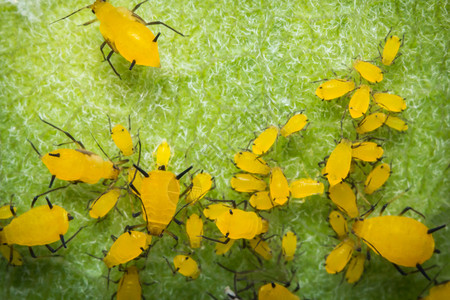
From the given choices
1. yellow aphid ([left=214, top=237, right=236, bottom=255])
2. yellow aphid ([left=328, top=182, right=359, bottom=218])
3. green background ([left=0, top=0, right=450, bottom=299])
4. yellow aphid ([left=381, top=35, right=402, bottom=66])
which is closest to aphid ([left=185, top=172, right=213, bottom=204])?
green background ([left=0, top=0, right=450, bottom=299])

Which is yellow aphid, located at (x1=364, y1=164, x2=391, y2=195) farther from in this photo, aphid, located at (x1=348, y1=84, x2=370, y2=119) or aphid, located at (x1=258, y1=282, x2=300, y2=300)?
aphid, located at (x1=258, y1=282, x2=300, y2=300)

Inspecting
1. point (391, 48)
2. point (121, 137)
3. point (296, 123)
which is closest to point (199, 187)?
point (121, 137)

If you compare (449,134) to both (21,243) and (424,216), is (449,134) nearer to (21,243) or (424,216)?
(424,216)

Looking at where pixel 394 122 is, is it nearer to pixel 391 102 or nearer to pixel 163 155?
pixel 391 102

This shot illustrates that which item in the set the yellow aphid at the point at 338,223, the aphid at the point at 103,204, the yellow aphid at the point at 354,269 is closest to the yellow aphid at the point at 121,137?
the aphid at the point at 103,204

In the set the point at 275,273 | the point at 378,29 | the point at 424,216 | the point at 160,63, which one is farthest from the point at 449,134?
the point at 160,63

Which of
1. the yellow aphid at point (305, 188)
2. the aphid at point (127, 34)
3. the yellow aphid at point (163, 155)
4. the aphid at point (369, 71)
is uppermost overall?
the aphid at point (127, 34)

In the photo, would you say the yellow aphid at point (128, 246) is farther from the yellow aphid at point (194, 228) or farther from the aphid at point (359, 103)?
the aphid at point (359, 103)

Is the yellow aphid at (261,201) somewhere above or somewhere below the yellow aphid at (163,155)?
below
